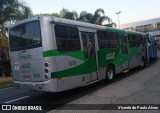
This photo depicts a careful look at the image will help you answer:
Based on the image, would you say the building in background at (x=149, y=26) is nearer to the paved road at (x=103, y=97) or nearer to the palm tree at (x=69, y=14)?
the palm tree at (x=69, y=14)

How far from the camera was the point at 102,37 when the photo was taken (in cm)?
1191

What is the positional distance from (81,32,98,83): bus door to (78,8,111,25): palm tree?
28160 millimetres

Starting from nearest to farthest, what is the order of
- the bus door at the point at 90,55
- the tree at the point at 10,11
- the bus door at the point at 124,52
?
1. the bus door at the point at 90,55
2. the bus door at the point at 124,52
3. the tree at the point at 10,11

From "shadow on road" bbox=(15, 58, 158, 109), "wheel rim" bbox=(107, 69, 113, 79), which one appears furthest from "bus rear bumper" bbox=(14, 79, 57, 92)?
"wheel rim" bbox=(107, 69, 113, 79)

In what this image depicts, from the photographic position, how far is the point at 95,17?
39.3 metres

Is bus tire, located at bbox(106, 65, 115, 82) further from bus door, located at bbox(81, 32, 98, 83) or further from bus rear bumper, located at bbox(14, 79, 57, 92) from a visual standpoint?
bus rear bumper, located at bbox(14, 79, 57, 92)

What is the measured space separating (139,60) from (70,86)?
32.2 ft

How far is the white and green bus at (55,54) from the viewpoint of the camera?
8297 mm

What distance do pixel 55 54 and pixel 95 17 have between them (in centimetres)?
3174

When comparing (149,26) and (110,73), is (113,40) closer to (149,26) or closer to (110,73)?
(110,73)

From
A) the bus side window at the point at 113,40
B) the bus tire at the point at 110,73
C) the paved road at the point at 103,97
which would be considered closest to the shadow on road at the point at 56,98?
the paved road at the point at 103,97

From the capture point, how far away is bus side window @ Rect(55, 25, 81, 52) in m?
8.73

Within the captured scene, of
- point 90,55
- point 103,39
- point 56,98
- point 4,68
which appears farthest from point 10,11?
point 56,98

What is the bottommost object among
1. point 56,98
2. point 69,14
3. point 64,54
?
point 56,98
